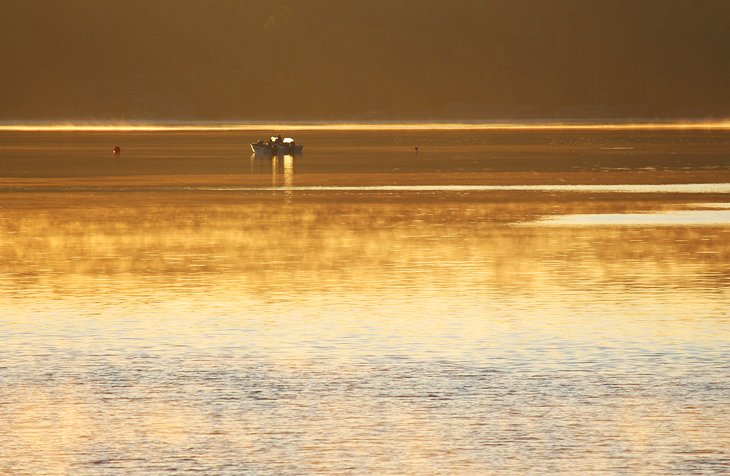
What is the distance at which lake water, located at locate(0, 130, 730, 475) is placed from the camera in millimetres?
16047

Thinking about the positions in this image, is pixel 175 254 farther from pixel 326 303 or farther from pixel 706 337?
pixel 706 337

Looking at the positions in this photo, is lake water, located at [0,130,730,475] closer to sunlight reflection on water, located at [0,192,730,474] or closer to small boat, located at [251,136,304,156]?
sunlight reflection on water, located at [0,192,730,474]

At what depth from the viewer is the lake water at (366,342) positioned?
1605 cm

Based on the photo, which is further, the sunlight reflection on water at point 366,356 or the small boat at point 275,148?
the small boat at point 275,148

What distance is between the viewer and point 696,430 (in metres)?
16.7

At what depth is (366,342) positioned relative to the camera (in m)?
22.5

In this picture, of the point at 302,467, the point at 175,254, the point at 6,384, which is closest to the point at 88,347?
the point at 6,384

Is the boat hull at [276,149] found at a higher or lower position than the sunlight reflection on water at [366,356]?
lower

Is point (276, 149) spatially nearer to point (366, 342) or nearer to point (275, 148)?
point (275, 148)

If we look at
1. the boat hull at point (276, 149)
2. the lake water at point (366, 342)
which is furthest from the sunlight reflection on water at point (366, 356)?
the boat hull at point (276, 149)

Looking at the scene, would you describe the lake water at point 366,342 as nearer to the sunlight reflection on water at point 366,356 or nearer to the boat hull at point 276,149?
the sunlight reflection on water at point 366,356

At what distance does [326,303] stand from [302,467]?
11666 millimetres

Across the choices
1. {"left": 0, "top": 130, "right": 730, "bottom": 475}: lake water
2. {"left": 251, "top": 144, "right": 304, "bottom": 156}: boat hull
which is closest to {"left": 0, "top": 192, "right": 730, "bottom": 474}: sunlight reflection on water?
{"left": 0, "top": 130, "right": 730, "bottom": 475}: lake water

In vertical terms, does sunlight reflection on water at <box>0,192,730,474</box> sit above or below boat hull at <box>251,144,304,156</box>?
above
